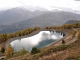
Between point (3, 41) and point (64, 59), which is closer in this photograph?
point (64, 59)

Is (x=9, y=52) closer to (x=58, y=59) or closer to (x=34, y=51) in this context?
(x=34, y=51)

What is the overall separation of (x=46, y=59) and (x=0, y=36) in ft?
561

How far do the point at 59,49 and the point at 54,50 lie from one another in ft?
5.45

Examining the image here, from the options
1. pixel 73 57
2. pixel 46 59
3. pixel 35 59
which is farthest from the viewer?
pixel 35 59

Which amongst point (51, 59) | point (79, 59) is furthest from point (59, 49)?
point (79, 59)

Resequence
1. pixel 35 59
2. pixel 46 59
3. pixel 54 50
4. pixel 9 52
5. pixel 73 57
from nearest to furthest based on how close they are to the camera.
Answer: pixel 73 57
pixel 46 59
pixel 35 59
pixel 54 50
pixel 9 52

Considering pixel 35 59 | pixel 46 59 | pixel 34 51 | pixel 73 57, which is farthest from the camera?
pixel 34 51

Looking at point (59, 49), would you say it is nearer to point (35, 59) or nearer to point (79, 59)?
point (35, 59)

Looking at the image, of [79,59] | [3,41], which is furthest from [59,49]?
[3,41]

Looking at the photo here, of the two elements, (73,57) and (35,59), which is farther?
(35,59)

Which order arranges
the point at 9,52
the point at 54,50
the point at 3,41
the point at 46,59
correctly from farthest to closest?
the point at 3,41, the point at 9,52, the point at 54,50, the point at 46,59

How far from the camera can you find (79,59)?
2336 centimetres

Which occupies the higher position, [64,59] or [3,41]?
[64,59]

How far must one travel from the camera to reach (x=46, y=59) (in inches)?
1059
